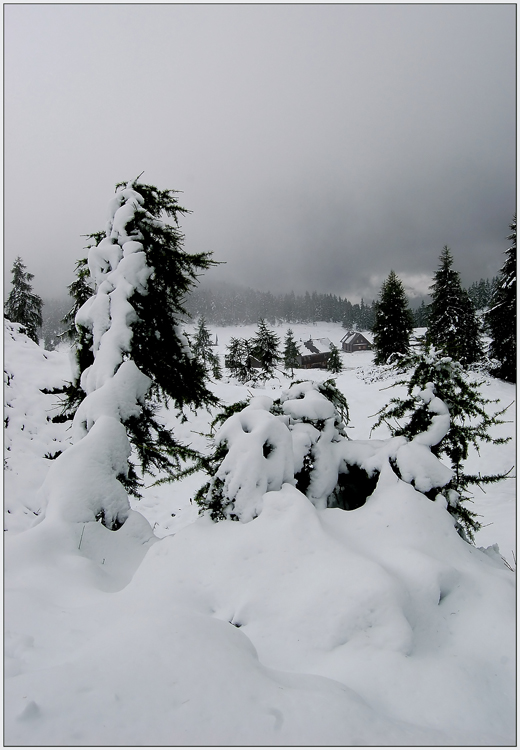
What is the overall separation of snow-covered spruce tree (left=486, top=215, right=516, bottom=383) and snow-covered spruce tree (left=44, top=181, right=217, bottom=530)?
2190 cm

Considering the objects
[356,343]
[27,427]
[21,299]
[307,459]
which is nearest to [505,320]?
[307,459]

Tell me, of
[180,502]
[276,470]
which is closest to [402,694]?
[276,470]

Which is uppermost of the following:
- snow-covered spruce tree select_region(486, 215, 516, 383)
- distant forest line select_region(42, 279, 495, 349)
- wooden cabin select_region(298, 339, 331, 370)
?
distant forest line select_region(42, 279, 495, 349)

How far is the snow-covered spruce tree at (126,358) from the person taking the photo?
434 centimetres

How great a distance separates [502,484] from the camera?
11703mm

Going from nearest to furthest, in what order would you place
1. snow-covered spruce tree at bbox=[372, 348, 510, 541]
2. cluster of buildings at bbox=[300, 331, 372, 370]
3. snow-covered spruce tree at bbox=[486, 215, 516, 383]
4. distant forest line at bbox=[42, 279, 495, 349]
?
snow-covered spruce tree at bbox=[372, 348, 510, 541]
snow-covered spruce tree at bbox=[486, 215, 516, 383]
cluster of buildings at bbox=[300, 331, 372, 370]
distant forest line at bbox=[42, 279, 495, 349]

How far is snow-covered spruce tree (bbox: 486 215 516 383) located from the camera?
19844 mm

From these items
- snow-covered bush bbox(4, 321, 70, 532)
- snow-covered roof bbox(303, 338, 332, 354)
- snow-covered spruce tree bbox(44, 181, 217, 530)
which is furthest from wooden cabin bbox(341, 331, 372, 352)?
snow-covered spruce tree bbox(44, 181, 217, 530)

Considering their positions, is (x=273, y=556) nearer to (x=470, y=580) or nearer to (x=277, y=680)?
(x=277, y=680)

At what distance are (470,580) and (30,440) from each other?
11531 millimetres

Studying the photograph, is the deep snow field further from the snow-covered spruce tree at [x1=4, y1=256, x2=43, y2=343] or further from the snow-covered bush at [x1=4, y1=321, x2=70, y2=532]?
the snow-covered spruce tree at [x1=4, y1=256, x2=43, y2=343]

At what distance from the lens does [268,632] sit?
8.40ft

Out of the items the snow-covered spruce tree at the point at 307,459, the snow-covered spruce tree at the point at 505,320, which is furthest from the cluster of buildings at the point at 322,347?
the snow-covered spruce tree at the point at 307,459

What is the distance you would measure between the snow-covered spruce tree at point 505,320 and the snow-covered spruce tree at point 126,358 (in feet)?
71.8
